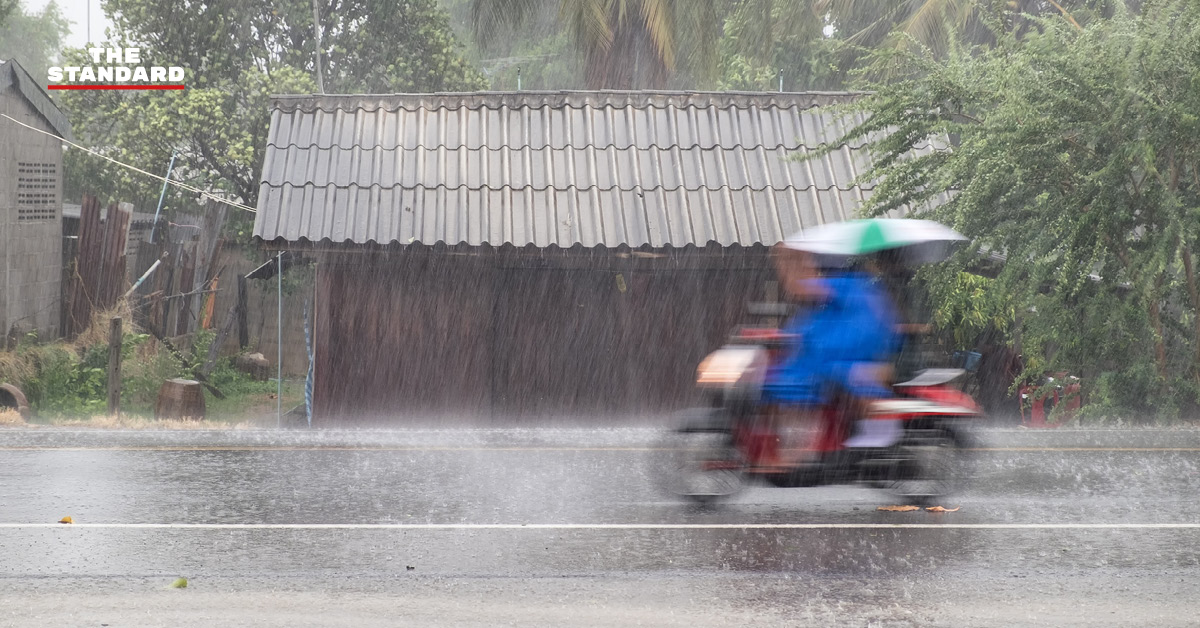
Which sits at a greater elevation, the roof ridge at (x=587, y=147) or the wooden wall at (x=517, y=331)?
the roof ridge at (x=587, y=147)

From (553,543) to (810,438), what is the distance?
6.10ft

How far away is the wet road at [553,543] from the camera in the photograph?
18.3 ft

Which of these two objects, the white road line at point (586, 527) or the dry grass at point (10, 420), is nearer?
the white road line at point (586, 527)

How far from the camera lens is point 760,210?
15367mm

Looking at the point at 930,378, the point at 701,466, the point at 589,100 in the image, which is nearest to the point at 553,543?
the point at 701,466

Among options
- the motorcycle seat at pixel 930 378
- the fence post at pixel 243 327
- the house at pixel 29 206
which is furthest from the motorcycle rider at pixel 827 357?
the fence post at pixel 243 327

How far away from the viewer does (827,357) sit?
298 inches

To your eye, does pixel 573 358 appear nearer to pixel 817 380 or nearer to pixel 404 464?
pixel 404 464

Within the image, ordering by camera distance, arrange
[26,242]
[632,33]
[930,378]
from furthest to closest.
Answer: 1. [632,33]
2. [26,242]
3. [930,378]

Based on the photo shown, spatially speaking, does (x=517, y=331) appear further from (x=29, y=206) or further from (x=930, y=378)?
(x=29, y=206)

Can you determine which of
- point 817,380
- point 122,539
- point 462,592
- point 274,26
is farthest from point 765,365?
point 274,26

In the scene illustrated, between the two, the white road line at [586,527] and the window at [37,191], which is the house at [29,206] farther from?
the white road line at [586,527]

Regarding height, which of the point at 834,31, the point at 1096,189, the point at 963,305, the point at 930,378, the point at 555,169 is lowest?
the point at 930,378

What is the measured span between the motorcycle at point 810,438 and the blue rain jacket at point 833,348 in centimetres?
9
